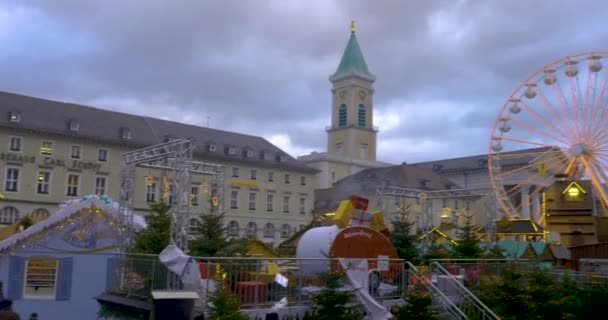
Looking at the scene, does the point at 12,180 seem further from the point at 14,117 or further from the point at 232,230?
the point at 232,230

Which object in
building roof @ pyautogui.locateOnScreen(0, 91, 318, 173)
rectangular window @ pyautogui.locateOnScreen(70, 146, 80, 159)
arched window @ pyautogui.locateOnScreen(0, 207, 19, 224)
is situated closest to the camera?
arched window @ pyautogui.locateOnScreen(0, 207, 19, 224)

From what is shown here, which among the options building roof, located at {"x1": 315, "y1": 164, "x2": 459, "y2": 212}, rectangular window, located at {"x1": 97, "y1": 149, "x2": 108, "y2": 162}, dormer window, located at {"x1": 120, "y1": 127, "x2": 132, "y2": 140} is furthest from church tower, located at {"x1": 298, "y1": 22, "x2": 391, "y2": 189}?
rectangular window, located at {"x1": 97, "y1": 149, "x2": 108, "y2": 162}

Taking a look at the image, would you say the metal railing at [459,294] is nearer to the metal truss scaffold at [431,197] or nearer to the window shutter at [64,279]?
the window shutter at [64,279]

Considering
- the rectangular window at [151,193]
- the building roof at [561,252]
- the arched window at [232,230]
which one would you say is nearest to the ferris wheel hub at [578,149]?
the building roof at [561,252]

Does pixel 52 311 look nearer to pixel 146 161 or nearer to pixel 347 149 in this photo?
pixel 146 161

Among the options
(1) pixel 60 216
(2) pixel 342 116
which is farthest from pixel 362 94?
(1) pixel 60 216

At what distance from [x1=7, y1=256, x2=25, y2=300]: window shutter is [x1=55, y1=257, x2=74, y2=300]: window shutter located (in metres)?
1.13

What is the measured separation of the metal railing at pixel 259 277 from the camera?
47.1 ft

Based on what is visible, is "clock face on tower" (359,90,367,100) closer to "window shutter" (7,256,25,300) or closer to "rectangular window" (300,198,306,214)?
"rectangular window" (300,198,306,214)

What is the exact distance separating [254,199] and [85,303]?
146ft

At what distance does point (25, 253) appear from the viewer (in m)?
20.5

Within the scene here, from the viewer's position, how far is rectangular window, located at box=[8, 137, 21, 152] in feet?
161

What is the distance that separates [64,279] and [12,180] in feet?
105

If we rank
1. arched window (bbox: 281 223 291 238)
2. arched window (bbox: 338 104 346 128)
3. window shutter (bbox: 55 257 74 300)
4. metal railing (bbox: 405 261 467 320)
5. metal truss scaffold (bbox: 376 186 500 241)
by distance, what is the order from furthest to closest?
arched window (bbox: 338 104 346 128) < arched window (bbox: 281 223 291 238) < metal truss scaffold (bbox: 376 186 500 241) < window shutter (bbox: 55 257 74 300) < metal railing (bbox: 405 261 467 320)
